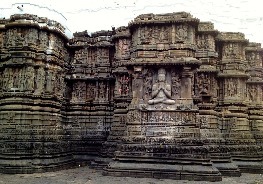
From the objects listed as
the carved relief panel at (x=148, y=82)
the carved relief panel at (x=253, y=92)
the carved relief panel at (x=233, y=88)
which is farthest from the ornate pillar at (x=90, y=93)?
the carved relief panel at (x=253, y=92)

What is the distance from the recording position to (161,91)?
572 inches

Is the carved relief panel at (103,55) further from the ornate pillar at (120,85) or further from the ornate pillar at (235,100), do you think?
the ornate pillar at (235,100)

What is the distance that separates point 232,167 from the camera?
1479 cm

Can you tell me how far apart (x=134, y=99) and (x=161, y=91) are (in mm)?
1455

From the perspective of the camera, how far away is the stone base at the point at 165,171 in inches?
492

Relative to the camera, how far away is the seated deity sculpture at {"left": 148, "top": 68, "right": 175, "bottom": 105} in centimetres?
1436

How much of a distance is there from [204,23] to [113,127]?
26.9ft

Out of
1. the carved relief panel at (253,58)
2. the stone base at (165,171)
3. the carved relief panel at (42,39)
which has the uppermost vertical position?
the carved relief panel at (42,39)

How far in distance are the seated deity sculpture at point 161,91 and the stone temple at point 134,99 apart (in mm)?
51

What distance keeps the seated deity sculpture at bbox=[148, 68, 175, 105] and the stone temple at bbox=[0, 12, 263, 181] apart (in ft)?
0.17

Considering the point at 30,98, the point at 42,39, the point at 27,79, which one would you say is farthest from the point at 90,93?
the point at 42,39

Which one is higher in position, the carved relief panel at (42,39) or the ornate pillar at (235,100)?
the carved relief panel at (42,39)

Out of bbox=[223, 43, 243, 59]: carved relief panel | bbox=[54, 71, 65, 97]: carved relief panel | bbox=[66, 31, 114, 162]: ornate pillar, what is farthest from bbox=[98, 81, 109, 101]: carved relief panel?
bbox=[223, 43, 243, 59]: carved relief panel

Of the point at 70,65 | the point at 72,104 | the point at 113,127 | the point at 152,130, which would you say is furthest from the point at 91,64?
the point at 152,130
